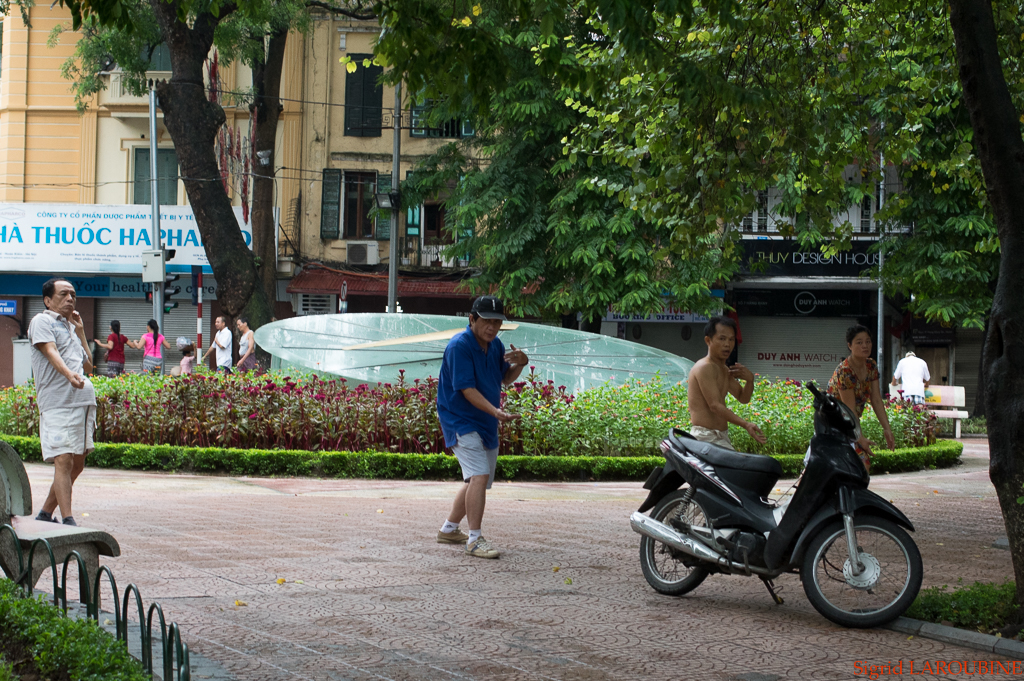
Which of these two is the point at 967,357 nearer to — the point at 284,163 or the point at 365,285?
the point at 365,285

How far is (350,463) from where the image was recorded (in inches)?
460

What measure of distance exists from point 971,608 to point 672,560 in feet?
5.22

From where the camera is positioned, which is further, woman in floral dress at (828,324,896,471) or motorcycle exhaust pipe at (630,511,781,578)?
woman in floral dress at (828,324,896,471)

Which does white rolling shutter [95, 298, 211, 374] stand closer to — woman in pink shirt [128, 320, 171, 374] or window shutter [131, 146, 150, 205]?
window shutter [131, 146, 150, 205]

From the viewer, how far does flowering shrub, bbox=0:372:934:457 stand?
1236cm

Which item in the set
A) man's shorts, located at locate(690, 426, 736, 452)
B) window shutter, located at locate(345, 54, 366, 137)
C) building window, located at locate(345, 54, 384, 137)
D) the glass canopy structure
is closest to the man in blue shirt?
man's shorts, located at locate(690, 426, 736, 452)

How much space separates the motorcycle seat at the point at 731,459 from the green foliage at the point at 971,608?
0.97 metres

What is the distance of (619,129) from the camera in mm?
9289

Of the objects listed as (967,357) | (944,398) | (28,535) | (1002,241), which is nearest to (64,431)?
(28,535)

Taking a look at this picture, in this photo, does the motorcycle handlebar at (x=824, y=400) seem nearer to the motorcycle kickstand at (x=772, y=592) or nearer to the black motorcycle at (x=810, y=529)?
the black motorcycle at (x=810, y=529)

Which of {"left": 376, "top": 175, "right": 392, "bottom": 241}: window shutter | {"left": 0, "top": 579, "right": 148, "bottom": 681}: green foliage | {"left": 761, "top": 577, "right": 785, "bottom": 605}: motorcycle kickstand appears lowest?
{"left": 761, "top": 577, "right": 785, "bottom": 605}: motorcycle kickstand

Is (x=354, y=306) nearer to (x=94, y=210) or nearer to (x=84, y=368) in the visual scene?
(x=94, y=210)

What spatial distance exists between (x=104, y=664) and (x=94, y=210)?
26224 millimetres

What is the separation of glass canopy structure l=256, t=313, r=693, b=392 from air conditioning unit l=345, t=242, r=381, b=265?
12.0m
